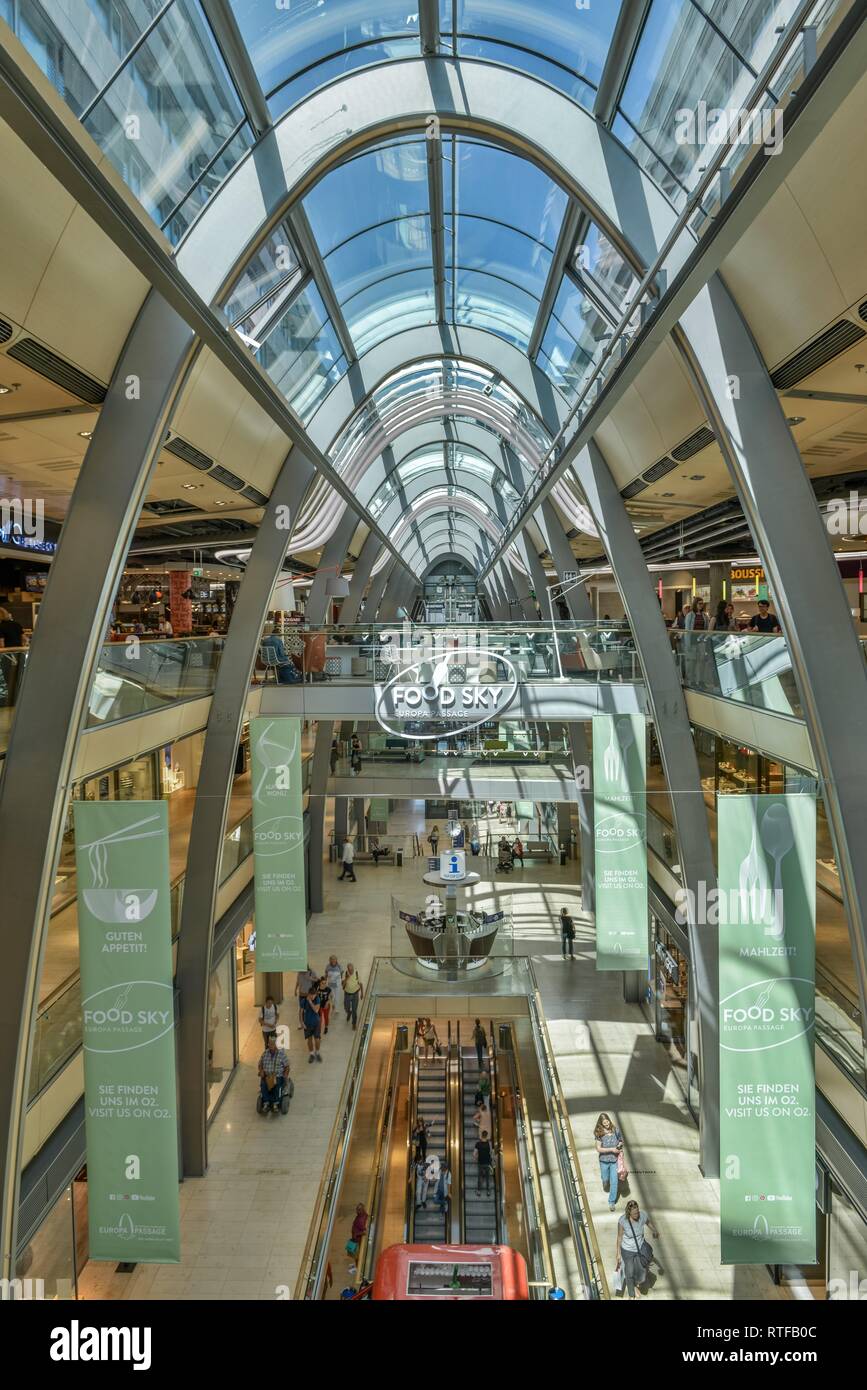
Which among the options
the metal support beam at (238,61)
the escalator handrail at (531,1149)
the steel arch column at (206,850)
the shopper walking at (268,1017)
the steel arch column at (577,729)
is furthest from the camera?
the steel arch column at (577,729)

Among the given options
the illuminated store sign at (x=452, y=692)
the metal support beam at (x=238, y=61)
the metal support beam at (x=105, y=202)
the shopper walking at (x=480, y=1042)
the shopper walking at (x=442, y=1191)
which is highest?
the metal support beam at (x=238, y=61)

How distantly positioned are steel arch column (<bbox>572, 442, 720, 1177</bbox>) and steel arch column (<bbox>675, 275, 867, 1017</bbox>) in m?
5.23

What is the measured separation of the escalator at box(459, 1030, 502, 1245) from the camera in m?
14.9

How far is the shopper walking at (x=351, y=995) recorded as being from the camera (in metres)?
19.0

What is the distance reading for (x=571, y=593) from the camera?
22281 mm

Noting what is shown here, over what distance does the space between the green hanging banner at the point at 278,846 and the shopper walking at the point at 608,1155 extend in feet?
17.0

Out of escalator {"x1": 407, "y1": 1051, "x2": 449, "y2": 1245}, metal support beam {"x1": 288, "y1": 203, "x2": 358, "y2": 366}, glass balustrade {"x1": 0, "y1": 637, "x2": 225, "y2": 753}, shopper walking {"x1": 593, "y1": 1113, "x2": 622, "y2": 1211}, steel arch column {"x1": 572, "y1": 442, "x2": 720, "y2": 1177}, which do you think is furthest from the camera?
escalator {"x1": 407, "y1": 1051, "x2": 449, "y2": 1245}

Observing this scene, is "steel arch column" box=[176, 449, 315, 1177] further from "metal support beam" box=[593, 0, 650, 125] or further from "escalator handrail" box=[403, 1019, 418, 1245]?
"metal support beam" box=[593, 0, 650, 125]

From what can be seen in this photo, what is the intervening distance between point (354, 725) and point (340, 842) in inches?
444

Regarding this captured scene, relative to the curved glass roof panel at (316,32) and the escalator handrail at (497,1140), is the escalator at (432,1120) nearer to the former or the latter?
the escalator handrail at (497,1140)

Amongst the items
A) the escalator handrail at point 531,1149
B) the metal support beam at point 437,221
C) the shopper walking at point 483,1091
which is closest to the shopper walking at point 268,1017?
the shopper walking at point 483,1091

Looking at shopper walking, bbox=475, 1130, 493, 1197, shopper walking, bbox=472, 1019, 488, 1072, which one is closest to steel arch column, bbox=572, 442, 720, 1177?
shopper walking, bbox=475, 1130, 493, 1197

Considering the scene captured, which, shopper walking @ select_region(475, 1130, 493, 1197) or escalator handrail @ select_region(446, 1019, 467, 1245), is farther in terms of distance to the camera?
shopper walking @ select_region(475, 1130, 493, 1197)

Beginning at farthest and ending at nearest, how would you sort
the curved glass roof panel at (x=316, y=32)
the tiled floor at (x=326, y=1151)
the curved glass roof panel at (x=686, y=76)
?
the tiled floor at (x=326, y=1151) < the curved glass roof panel at (x=316, y=32) < the curved glass roof panel at (x=686, y=76)
